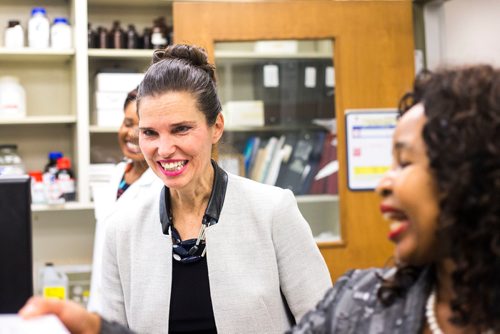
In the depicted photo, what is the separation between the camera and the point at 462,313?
3.12 ft

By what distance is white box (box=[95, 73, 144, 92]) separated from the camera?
3.28 metres

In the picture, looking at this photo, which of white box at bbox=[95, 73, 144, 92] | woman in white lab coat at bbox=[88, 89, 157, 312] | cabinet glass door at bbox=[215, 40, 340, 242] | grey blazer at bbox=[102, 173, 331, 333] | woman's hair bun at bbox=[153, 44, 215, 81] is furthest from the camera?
white box at bbox=[95, 73, 144, 92]

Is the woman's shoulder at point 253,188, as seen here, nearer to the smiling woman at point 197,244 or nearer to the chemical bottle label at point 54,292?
the smiling woman at point 197,244

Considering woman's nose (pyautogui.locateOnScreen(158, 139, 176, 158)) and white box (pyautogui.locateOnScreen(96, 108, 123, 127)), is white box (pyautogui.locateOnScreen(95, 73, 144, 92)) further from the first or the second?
woman's nose (pyautogui.locateOnScreen(158, 139, 176, 158))

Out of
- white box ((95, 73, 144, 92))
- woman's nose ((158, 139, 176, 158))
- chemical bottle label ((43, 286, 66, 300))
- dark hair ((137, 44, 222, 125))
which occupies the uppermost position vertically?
white box ((95, 73, 144, 92))

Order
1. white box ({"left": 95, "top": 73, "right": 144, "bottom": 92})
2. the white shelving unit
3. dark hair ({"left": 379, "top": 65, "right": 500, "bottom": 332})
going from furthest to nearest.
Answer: the white shelving unit → white box ({"left": 95, "top": 73, "right": 144, "bottom": 92}) → dark hair ({"left": 379, "top": 65, "right": 500, "bottom": 332})

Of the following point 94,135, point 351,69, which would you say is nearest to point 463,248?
point 351,69

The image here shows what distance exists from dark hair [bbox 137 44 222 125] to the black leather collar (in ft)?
0.48

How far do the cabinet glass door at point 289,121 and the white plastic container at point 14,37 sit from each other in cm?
92

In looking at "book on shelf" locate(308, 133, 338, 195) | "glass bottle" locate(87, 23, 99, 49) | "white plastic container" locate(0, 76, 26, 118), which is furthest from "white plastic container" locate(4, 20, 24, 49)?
"book on shelf" locate(308, 133, 338, 195)

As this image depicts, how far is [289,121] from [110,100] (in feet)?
2.68

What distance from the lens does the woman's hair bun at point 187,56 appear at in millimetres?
1832

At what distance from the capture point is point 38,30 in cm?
323

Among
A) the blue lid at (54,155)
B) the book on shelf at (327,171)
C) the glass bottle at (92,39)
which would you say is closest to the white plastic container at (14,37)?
the glass bottle at (92,39)
